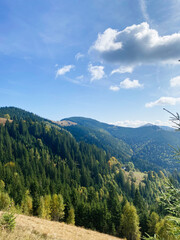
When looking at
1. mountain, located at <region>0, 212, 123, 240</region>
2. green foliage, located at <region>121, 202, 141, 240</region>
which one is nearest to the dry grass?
mountain, located at <region>0, 212, 123, 240</region>

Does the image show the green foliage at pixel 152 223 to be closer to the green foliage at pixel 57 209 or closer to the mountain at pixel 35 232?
the green foliage at pixel 57 209

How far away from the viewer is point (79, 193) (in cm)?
9388

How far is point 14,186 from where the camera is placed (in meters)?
61.1

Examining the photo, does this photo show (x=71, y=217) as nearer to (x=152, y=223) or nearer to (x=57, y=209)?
(x=57, y=209)

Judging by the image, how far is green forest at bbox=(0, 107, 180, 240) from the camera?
4173cm

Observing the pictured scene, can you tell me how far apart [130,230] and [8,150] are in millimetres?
103199

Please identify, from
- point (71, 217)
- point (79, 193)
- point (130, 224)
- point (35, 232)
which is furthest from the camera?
point (79, 193)

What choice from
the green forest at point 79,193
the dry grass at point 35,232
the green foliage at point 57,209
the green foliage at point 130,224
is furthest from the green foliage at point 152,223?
the dry grass at point 35,232

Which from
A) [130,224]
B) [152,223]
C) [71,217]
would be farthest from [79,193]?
[152,223]

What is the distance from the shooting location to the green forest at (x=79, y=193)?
41725 mm

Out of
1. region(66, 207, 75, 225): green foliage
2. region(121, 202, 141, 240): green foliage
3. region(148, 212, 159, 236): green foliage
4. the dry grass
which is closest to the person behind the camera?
the dry grass

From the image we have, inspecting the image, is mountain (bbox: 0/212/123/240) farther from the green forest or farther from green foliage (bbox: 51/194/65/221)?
green foliage (bbox: 51/194/65/221)

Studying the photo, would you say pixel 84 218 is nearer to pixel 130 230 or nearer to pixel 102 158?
pixel 130 230

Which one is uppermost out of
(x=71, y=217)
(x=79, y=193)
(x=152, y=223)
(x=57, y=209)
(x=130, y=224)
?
(x=57, y=209)
